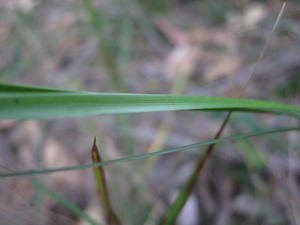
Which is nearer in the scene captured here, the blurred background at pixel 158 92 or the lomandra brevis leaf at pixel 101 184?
the lomandra brevis leaf at pixel 101 184

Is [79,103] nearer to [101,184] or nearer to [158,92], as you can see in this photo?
[101,184]

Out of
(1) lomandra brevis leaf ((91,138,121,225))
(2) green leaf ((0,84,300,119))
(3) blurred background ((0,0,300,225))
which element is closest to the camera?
(2) green leaf ((0,84,300,119))

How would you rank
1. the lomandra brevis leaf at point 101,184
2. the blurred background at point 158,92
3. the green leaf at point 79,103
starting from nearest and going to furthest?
the green leaf at point 79,103, the lomandra brevis leaf at point 101,184, the blurred background at point 158,92

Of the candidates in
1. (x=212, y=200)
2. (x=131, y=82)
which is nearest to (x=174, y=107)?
(x=212, y=200)

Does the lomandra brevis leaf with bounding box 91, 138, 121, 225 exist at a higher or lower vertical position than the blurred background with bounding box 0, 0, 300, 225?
lower

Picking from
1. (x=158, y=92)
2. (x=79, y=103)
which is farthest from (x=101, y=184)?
(x=158, y=92)

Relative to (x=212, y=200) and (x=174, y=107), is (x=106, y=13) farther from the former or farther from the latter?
(x=174, y=107)
